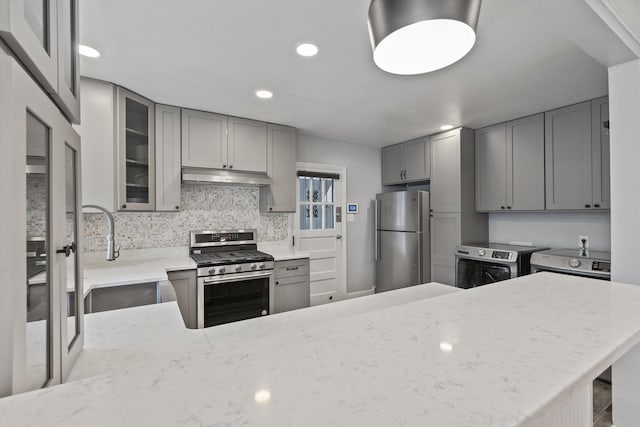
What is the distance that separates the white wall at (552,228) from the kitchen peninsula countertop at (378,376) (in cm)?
277

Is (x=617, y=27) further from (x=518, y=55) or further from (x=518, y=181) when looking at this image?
(x=518, y=181)

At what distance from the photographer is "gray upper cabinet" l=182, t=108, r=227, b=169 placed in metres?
2.84

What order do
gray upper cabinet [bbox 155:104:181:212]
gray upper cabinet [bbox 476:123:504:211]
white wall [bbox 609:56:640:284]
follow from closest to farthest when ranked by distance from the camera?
white wall [bbox 609:56:640:284]
gray upper cabinet [bbox 155:104:181:212]
gray upper cabinet [bbox 476:123:504:211]

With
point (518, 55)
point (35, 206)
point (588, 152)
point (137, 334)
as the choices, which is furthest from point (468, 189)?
point (35, 206)

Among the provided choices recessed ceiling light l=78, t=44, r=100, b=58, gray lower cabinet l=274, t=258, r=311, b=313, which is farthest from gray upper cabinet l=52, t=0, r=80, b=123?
gray lower cabinet l=274, t=258, r=311, b=313

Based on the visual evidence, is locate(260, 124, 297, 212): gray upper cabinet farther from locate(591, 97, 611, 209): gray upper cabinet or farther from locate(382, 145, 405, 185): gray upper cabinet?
locate(591, 97, 611, 209): gray upper cabinet

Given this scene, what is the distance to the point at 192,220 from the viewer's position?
3125mm

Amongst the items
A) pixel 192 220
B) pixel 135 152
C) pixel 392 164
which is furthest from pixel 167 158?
pixel 392 164

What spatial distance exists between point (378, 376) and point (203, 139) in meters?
2.94

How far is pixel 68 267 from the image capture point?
64cm

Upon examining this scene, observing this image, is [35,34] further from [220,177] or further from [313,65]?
[220,177]

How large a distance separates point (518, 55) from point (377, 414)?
2298 mm

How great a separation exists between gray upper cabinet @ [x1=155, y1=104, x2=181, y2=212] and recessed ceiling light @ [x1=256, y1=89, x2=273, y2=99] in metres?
0.87

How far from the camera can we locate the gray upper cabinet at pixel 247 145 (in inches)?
120
